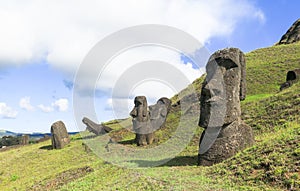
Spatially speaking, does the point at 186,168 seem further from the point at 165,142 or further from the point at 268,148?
the point at 165,142

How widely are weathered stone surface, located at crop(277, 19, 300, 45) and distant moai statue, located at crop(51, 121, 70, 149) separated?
5043cm

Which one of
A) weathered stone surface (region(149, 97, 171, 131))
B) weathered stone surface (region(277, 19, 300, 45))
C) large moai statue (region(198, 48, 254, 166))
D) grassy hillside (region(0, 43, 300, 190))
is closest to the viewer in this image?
grassy hillside (region(0, 43, 300, 190))

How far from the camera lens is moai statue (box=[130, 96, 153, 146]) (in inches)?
771

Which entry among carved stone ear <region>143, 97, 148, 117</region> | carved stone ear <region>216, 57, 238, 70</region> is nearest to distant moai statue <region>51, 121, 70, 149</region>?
carved stone ear <region>143, 97, 148, 117</region>

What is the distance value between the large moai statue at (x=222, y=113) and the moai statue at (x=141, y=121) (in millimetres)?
9095

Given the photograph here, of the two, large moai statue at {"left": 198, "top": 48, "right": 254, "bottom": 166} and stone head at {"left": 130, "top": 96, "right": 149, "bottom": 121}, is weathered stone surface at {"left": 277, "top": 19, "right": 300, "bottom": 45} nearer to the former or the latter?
stone head at {"left": 130, "top": 96, "right": 149, "bottom": 121}

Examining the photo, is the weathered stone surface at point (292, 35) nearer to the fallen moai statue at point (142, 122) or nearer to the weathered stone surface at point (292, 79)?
the weathered stone surface at point (292, 79)

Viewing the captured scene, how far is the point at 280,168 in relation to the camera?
7.53 m

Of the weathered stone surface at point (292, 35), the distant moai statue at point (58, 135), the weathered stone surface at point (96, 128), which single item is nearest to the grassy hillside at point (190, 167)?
the distant moai statue at point (58, 135)

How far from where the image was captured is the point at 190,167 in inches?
411

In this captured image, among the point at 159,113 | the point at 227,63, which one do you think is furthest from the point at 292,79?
the point at 227,63

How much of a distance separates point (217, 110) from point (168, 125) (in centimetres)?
1233

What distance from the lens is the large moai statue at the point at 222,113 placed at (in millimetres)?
10250

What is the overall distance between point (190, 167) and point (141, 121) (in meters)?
9.99
